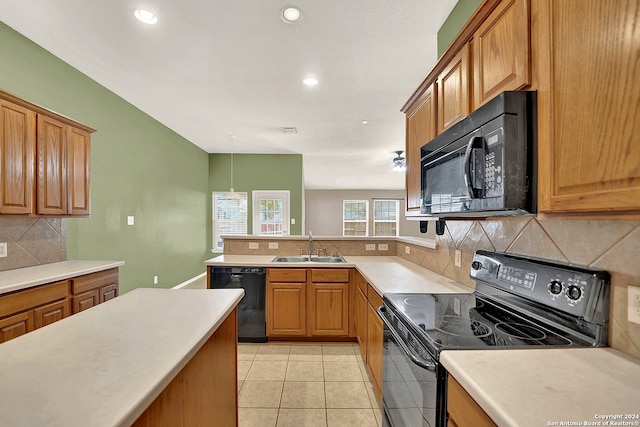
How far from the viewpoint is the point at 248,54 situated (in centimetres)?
258

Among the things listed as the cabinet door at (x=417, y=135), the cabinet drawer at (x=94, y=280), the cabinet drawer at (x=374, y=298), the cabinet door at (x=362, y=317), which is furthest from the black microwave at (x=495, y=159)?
the cabinet drawer at (x=94, y=280)

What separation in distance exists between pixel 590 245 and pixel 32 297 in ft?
10.1

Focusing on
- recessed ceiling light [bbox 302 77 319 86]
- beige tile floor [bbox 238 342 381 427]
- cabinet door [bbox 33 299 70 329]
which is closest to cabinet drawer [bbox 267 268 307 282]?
beige tile floor [bbox 238 342 381 427]

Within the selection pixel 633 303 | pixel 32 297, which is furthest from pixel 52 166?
pixel 633 303

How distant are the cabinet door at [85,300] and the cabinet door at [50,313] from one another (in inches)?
2.7

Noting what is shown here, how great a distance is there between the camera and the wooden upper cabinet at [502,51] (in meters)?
0.96

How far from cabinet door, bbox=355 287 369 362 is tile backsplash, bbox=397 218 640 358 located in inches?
37.8

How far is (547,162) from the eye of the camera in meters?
0.85

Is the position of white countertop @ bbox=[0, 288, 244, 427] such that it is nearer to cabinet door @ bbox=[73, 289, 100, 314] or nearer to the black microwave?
the black microwave

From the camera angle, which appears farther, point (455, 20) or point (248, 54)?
point (248, 54)

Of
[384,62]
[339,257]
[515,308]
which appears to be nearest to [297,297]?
[339,257]

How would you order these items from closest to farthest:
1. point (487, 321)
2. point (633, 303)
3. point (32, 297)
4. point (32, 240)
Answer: point (633, 303) → point (487, 321) → point (32, 297) → point (32, 240)

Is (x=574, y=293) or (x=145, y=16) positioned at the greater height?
(x=145, y=16)

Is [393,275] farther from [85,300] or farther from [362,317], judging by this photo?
[85,300]
